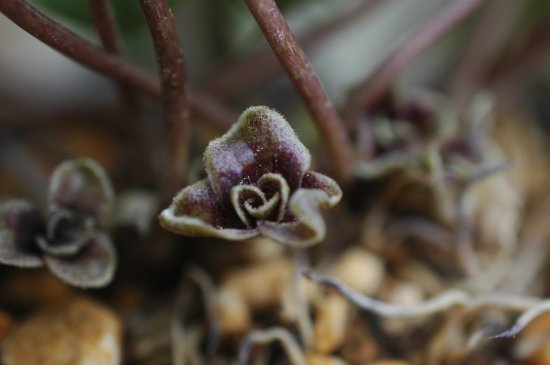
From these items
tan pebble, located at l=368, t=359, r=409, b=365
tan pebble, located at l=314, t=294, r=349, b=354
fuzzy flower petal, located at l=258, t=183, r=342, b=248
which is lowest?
tan pebble, located at l=368, t=359, r=409, b=365

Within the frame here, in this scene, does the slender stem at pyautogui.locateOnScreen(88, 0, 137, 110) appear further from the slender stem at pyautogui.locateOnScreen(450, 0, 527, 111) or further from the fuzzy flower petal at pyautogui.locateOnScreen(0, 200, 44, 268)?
the slender stem at pyautogui.locateOnScreen(450, 0, 527, 111)

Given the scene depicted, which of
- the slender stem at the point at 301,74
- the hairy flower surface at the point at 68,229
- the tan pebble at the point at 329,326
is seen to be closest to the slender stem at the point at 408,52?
the slender stem at the point at 301,74

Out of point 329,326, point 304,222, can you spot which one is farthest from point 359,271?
point 304,222

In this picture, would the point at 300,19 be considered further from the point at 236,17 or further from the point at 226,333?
the point at 226,333

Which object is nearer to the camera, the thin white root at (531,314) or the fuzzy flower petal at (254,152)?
the fuzzy flower petal at (254,152)

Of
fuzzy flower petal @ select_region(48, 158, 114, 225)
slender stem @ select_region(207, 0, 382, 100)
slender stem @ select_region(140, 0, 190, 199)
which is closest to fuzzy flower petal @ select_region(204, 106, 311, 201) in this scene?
slender stem @ select_region(140, 0, 190, 199)

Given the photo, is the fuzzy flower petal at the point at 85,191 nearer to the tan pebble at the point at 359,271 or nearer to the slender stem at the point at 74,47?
the slender stem at the point at 74,47

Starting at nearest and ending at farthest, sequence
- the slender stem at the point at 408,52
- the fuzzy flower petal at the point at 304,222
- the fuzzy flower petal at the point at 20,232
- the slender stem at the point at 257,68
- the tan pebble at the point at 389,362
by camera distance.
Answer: the fuzzy flower petal at the point at 304,222, the fuzzy flower petal at the point at 20,232, the tan pebble at the point at 389,362, the slender stem at the point at 408,52, the slender stem at the point at 257,68

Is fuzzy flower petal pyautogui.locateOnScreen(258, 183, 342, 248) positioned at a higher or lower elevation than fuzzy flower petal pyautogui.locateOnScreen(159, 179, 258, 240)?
lower
